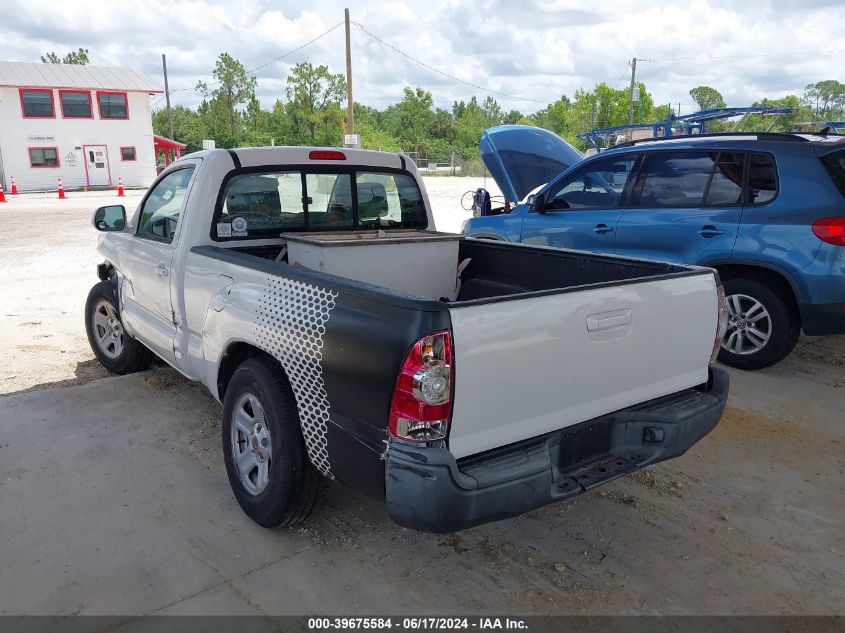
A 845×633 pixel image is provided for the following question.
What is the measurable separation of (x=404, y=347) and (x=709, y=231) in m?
4.27

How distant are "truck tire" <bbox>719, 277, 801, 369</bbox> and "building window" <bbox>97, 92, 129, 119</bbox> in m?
39.3

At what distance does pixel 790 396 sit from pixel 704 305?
2.59 m

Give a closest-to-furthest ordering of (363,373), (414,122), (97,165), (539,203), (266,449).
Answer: (363,373) → (266,449) → (539,203) → (97,165) → (414,122)

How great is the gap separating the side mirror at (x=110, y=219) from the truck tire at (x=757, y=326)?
191 inches

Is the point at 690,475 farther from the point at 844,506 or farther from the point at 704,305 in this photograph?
the point at 704,305

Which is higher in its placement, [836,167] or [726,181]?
[836,167]

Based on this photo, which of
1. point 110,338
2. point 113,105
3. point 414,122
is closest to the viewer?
point 110,338

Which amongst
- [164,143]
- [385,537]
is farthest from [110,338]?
[164,143]

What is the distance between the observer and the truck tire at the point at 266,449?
302 cm

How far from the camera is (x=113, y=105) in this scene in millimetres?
37781

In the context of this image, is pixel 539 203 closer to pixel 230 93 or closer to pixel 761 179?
pixel 761 179

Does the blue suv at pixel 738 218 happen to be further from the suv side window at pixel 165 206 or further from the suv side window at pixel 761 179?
the suv side window at pixel 165 206

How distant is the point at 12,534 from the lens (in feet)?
10.7

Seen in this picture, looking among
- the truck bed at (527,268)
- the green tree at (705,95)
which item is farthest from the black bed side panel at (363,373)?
the green tree at (705,95)
